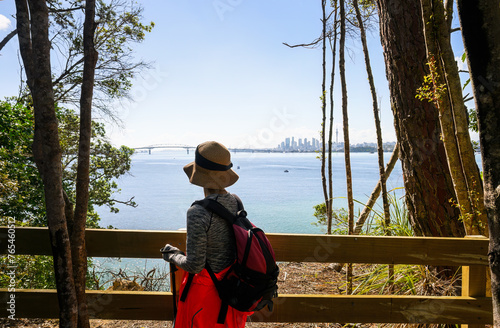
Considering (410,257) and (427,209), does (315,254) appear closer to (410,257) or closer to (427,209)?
(410,257)

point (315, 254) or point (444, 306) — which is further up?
point (315, 254)

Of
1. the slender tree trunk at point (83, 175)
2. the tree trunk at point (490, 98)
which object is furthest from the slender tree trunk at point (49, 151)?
the tree trunk at point (490, 98)

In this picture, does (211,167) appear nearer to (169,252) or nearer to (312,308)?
(169,252)

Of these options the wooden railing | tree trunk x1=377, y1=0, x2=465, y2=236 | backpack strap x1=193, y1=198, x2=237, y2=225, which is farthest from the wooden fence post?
backpack strap x1=193, y1=198, x2=237, y2=225

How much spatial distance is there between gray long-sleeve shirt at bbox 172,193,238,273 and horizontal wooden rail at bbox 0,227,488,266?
1.70 feet

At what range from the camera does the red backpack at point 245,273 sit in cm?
154

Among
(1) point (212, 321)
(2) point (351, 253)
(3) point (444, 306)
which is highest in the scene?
(2) point (351, 253)

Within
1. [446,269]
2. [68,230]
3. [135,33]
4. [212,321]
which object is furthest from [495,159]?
[135,33]

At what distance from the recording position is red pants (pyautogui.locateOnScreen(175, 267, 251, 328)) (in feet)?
5.17

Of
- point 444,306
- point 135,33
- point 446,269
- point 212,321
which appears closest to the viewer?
point 212,321

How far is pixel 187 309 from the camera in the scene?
160 cm

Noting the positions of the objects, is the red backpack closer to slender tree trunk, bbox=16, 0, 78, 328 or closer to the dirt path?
slender tree trunk, bbox=16, 0, 78, 328

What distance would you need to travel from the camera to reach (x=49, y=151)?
1849 mm

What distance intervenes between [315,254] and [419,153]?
1.54 m
